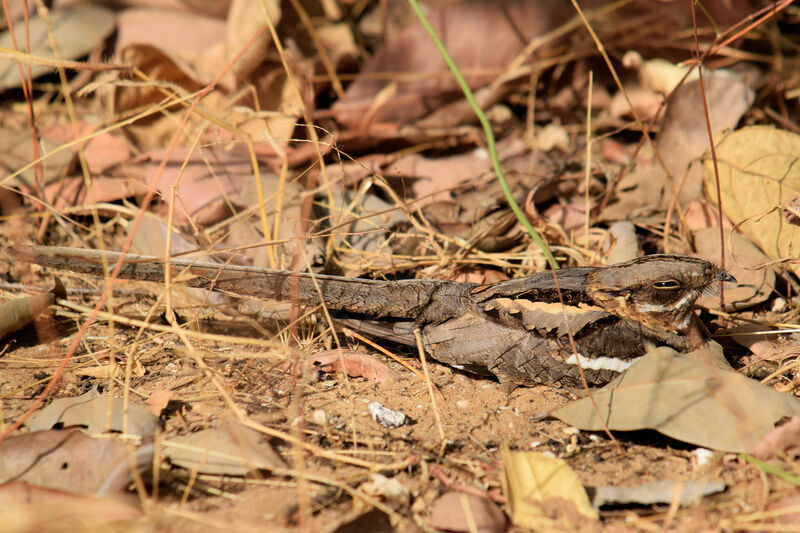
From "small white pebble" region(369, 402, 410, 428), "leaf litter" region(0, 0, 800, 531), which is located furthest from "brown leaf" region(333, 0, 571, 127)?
"small white pebble" region(369, 402, 410, 428)

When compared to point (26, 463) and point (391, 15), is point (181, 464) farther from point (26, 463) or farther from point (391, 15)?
point (391, 15)

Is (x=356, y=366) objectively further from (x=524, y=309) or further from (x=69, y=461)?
(x=69, y=461)

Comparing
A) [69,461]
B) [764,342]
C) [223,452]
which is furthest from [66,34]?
[764,342]

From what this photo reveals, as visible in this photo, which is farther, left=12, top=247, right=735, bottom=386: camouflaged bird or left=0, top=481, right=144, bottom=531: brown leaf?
left=12, top=247, right=735, bottom=386: camouflaged bird

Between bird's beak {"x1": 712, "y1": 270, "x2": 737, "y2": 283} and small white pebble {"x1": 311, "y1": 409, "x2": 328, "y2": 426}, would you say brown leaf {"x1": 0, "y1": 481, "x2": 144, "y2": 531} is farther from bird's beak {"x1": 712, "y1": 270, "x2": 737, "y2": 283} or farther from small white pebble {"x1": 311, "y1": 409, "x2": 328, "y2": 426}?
bird's beak {"x1": 712, "y1": 270, "x2": 737, "y2": 283}

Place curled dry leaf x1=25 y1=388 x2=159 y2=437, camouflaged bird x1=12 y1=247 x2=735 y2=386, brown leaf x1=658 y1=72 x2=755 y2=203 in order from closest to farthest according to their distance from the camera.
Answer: curled dry leaf x1=25 y1=388 x2=159 y2=437 < camouflaged bird x1=12 y1=247 x2=735 y2=386 < brown leaf x1=658 y1=72 x2=755 y2=203

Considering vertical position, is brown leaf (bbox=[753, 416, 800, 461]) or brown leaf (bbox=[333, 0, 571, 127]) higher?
brown leaf (bbox=[333, 0, 571, 127])

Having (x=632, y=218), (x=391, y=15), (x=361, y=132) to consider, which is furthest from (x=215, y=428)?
(x=391, y=15)
